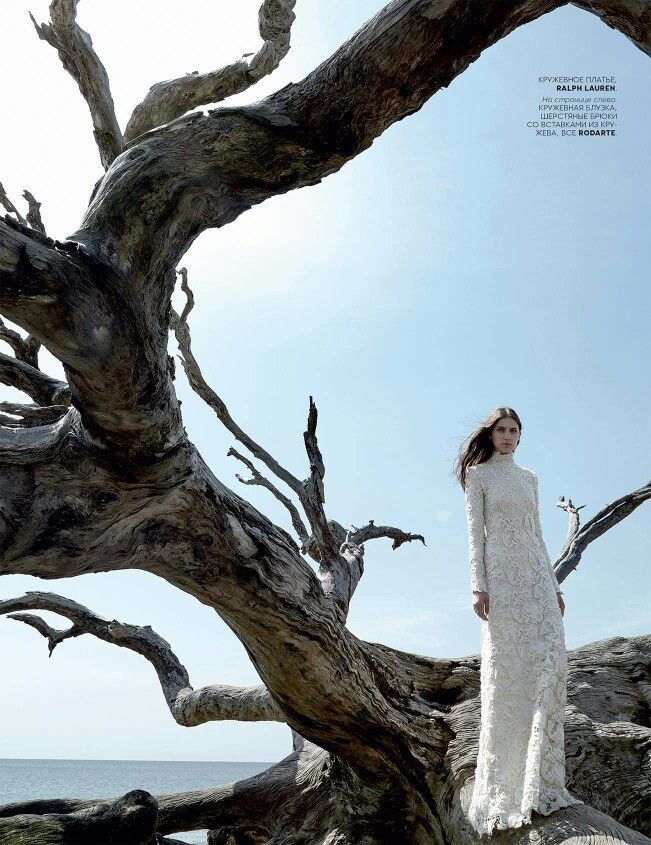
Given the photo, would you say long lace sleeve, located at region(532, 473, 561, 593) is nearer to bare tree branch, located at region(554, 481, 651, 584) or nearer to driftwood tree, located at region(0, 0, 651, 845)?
driftwood tree, located at region(0, 0, 651, 845)

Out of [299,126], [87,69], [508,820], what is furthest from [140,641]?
[299,126]

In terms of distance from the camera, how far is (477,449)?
14.1 ft

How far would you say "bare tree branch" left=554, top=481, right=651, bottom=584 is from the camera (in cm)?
690

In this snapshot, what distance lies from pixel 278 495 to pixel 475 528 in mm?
3777

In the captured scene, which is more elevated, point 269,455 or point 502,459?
point 269,455

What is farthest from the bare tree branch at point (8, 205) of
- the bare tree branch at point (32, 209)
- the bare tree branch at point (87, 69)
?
the bare tree branch at point (87, 69)

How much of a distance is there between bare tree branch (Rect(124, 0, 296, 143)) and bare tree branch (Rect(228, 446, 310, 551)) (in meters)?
3.32

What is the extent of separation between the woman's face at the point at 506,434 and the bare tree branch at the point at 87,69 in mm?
3016

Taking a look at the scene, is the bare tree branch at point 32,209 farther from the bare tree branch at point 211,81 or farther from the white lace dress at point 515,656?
the white lace dress at point 515,656

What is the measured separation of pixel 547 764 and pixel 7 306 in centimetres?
294

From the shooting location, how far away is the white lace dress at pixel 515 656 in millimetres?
3367

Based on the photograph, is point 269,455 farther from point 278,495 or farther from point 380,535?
point 380,535

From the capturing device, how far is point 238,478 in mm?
7484

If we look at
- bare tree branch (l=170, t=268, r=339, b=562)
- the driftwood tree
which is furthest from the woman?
bare tree branch (l=170, t=268, r=339, b=562)
